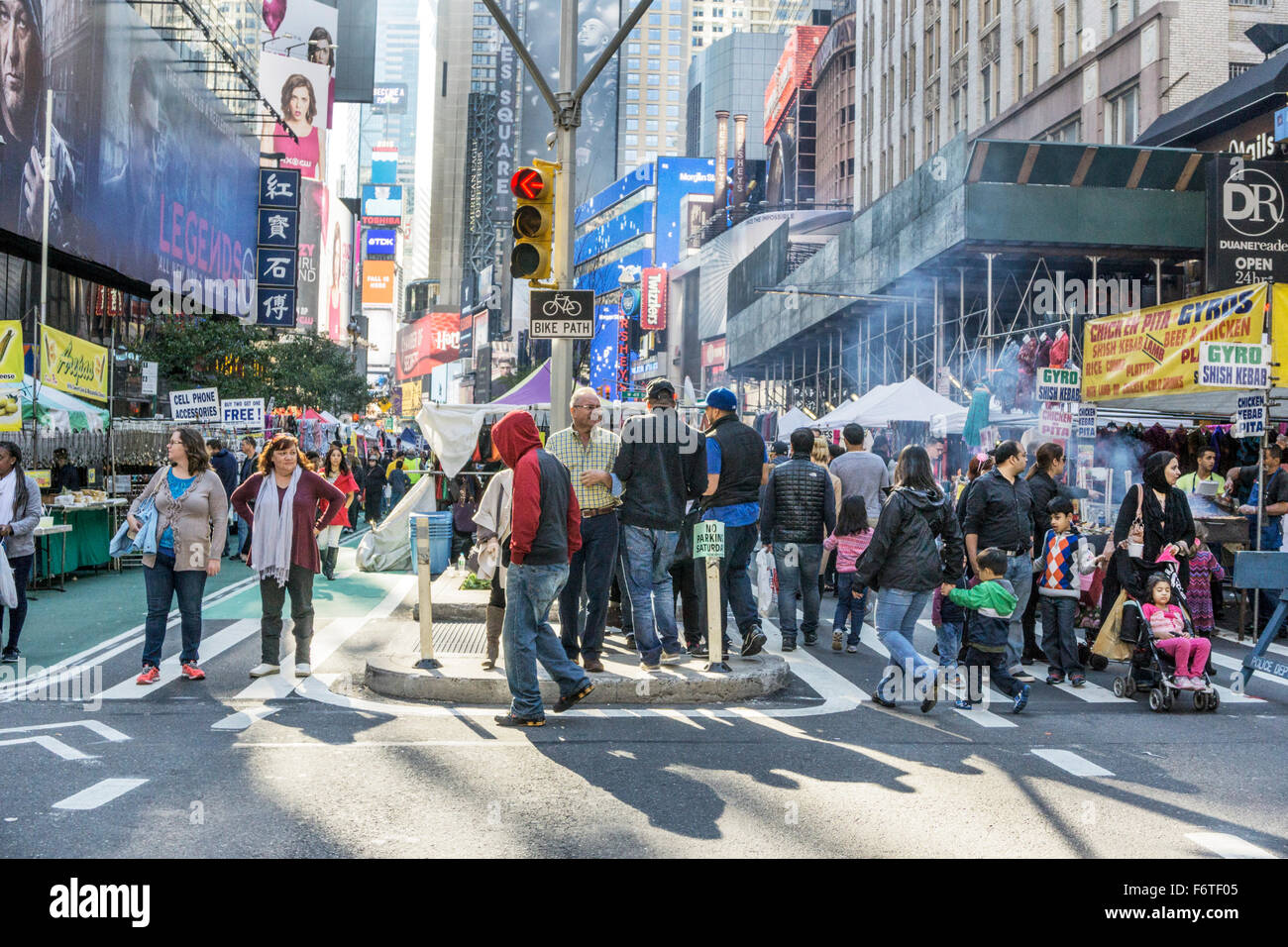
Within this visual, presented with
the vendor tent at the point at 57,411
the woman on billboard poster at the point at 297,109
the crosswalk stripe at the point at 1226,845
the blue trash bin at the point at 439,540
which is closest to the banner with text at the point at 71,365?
the vendor tent at the point at 57,411

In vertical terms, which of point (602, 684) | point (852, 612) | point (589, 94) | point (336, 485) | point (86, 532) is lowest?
point (602, 684)

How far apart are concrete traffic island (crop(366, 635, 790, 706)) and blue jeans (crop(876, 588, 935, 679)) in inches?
40.4

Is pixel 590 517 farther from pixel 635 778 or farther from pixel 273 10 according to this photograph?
pixel 273 10

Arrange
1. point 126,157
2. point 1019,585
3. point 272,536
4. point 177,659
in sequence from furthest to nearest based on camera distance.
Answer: point 126,157
point 177,659
point 1019,585
point 272,536

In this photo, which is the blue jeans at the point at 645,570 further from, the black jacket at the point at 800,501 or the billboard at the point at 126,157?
the billboard at the point at 126,157

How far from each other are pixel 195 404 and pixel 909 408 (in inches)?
496

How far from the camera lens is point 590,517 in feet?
28.2

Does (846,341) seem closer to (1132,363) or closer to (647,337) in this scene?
(1132,363)

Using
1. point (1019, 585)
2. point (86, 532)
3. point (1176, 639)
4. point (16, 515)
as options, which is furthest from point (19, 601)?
point (1176, 639)

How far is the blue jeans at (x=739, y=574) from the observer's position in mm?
9805

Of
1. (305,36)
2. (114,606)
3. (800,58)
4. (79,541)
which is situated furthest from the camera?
(800,58)

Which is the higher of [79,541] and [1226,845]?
[79,541]

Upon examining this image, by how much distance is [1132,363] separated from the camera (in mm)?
15711

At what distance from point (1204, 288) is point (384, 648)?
2319 centimetres
